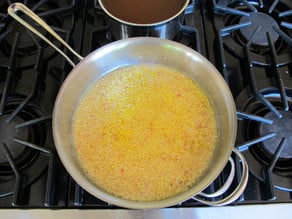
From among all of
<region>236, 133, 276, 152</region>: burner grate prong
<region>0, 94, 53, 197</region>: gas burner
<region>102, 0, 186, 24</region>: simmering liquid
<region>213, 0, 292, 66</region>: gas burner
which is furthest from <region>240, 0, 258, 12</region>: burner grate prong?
<region>0, 94, 53, 197</region>: gas burner

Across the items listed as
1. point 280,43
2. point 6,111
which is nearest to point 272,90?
point 280,43

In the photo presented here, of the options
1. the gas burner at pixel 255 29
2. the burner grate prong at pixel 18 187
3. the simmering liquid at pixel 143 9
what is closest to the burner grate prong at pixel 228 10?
the gas burner at pixel 255 29

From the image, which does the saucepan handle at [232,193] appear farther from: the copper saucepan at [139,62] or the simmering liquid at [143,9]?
the simmering liquid at [143,9]

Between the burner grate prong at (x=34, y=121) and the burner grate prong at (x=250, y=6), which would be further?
the burner grate prong at (x=250, y=6)

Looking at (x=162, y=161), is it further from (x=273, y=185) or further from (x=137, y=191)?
(x=273, y=185)

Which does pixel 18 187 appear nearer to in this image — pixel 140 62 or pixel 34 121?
pixel 34 121

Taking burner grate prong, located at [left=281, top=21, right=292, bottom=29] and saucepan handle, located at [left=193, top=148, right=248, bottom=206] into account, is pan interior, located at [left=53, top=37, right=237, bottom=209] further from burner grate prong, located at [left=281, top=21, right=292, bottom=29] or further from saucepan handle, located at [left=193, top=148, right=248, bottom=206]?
burner grate prong, located at [left=281, top=21, right=292, bottom=29]
